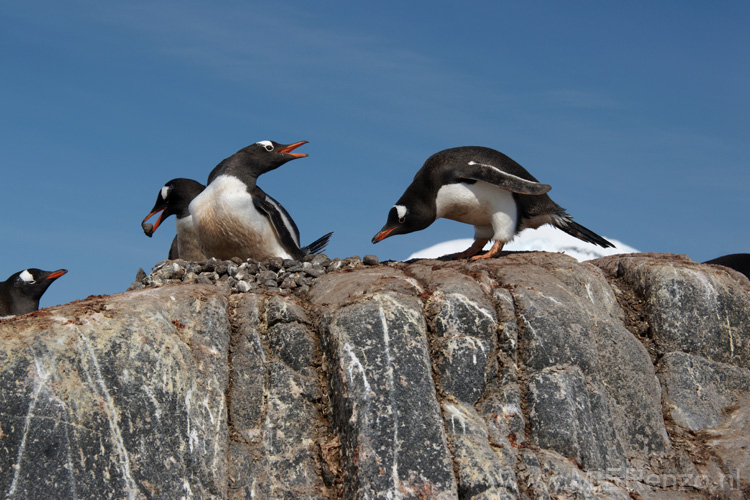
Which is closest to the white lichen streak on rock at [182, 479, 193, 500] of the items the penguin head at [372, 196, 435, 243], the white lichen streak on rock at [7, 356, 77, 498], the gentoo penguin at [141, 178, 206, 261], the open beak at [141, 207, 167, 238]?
the white lichen streak on rock at [7, 356, 77, 498]

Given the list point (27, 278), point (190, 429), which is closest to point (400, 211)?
point (190, 429)

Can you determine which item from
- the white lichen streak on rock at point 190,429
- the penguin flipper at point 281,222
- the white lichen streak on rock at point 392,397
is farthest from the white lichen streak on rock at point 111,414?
the penguin flipper at point 281,222

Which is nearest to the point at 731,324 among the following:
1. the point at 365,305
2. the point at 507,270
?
the point at 507,270

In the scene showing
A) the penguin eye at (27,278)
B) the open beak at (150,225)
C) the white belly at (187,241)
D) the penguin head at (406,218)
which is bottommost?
the penguin head at (406,218)

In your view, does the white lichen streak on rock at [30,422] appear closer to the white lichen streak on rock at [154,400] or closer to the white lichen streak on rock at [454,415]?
the white lichen streak on rock at [154,400]

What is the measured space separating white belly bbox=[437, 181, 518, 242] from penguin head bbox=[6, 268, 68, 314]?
5097mm

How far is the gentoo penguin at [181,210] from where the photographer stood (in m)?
10.2

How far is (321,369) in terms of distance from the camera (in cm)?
646

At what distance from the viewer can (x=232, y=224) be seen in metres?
8.82

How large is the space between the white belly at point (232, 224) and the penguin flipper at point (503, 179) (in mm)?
2354

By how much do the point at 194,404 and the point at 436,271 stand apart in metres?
2.60

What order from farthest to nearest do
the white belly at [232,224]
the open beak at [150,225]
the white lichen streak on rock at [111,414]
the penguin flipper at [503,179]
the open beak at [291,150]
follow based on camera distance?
the open beak at [150,225] < the open beak at [291,150] < the white belly at [232,224] < the penguin flipper at [503,179] < the white lichen streak on rock at [111,414]

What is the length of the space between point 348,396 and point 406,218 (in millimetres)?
3204

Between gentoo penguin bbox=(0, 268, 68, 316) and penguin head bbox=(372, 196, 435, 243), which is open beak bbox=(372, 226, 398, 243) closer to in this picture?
penguin head bbox=(372, 196, 435, 243)
